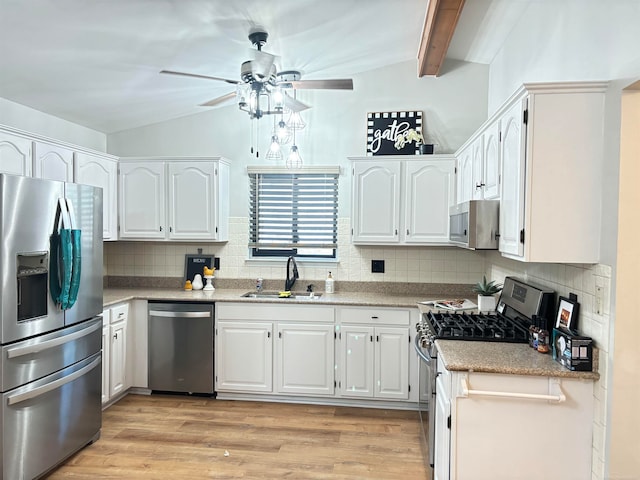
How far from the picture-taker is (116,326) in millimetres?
3520

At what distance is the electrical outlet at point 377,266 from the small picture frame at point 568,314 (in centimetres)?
192

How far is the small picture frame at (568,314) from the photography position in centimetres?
215

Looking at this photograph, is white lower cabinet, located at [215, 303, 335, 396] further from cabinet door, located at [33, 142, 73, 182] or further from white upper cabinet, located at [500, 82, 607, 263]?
white upper cabinet, located at [500, 82, 607, 263]

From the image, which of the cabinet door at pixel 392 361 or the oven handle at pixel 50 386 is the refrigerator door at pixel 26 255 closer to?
the oven handle at pixel 50 386

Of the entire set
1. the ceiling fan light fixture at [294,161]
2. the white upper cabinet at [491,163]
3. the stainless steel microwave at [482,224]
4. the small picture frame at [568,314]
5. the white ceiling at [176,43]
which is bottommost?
the small picture frame at [568,314]

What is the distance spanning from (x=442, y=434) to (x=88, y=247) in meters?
2.45

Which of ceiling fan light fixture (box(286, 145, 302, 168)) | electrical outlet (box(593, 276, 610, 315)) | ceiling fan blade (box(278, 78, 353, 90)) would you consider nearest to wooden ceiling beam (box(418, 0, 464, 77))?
ceiling fan blade (box(278, 78, 353, 90))

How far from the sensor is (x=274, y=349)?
365 centimetres

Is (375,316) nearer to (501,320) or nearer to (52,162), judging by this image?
(501,320)

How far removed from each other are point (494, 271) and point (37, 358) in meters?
3.35

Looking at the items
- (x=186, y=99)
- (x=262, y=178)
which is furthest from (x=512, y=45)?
(x=186, y=99)

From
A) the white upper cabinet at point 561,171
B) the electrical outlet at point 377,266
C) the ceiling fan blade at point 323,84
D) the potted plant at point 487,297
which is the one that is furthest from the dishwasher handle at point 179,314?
the white upper cabinet at point 561,171

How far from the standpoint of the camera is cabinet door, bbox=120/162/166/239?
4.00 m

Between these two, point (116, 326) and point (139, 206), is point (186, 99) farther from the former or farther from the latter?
point (116, 326)
